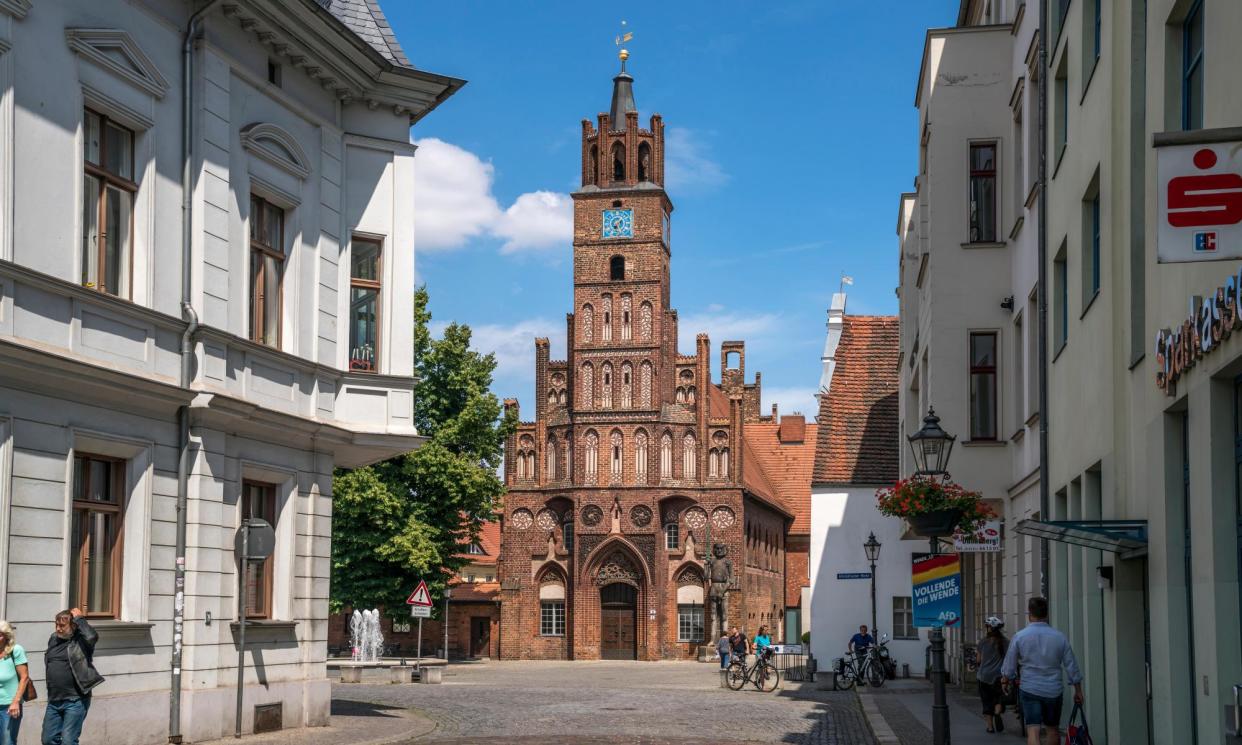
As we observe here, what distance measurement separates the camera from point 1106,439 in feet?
47.4

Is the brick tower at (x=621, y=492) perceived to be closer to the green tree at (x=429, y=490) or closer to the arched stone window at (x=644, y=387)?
the arched stone window at (x=644, y=387)

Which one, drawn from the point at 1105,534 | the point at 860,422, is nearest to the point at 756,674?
the point at 860,422

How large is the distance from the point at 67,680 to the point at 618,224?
63.4 meters

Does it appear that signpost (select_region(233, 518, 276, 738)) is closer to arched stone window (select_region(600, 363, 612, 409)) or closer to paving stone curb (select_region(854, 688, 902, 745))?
paving stone curb (select_region(854, 688, 902, 745))

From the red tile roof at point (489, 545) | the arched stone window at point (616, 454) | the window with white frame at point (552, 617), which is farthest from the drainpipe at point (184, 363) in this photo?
the red tile roof at point (489, 545)

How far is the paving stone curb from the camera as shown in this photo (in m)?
19.7

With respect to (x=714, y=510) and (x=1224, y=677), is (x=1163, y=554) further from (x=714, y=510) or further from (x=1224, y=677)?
(x=714, y=510)

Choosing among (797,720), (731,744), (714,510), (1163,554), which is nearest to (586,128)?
(714,510)

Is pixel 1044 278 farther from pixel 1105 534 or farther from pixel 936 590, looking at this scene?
pixel 1105 534

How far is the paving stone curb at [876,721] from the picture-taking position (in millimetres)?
19688

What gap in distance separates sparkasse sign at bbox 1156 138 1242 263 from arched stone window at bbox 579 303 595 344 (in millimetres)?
65437

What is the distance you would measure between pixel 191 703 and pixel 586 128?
62743mm

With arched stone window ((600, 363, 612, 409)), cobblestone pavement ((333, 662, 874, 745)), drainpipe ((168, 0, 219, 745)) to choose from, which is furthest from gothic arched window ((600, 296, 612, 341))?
drainpipe ((168, 0, 219, 745))

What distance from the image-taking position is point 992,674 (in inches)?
784
